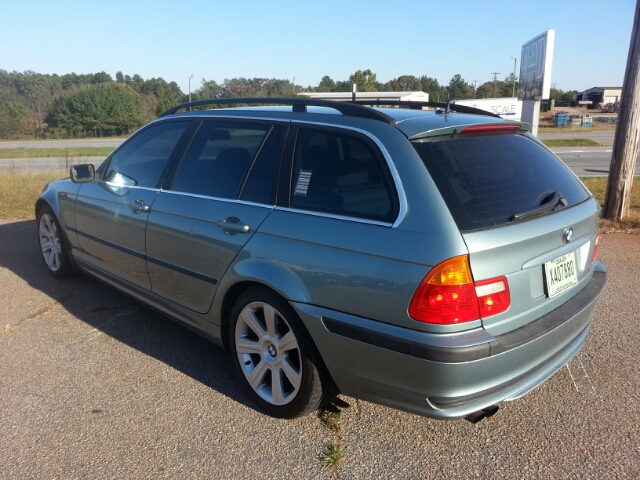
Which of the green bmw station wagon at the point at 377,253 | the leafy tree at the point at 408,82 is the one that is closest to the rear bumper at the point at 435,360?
the green bmw station wagon at the point at 377,253

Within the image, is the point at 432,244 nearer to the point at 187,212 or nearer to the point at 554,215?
the point at 554,215

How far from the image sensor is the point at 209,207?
3.37 m

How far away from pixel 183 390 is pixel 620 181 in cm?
644

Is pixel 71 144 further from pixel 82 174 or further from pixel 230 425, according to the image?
pixel 230 425

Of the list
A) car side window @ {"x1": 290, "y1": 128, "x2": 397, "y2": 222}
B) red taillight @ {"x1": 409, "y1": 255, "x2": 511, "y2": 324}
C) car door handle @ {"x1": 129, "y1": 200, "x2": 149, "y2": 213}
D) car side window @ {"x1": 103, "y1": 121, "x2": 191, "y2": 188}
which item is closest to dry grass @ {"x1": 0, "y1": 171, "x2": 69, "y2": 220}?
car side window @ {"x1": 103, "y1": 121, "x2": 191, "y2": 188}

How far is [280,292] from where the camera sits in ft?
9.23

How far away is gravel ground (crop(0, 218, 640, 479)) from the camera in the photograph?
2629mm

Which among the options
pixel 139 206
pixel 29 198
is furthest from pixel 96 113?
pixel 139 206

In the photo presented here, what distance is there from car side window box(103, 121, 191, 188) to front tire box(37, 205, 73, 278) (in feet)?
3.73

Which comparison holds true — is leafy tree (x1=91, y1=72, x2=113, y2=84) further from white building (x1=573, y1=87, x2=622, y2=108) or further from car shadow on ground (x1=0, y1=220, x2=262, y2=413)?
car shadow on ground (x1=0, y1=220, x2=262, y2=413)

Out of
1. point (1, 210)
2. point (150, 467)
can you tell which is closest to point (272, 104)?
point (150, 467)

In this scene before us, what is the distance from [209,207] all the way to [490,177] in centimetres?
167

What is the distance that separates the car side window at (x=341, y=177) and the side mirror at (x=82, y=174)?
244 cm

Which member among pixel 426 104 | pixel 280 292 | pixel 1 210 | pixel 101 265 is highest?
pixel 426 104
